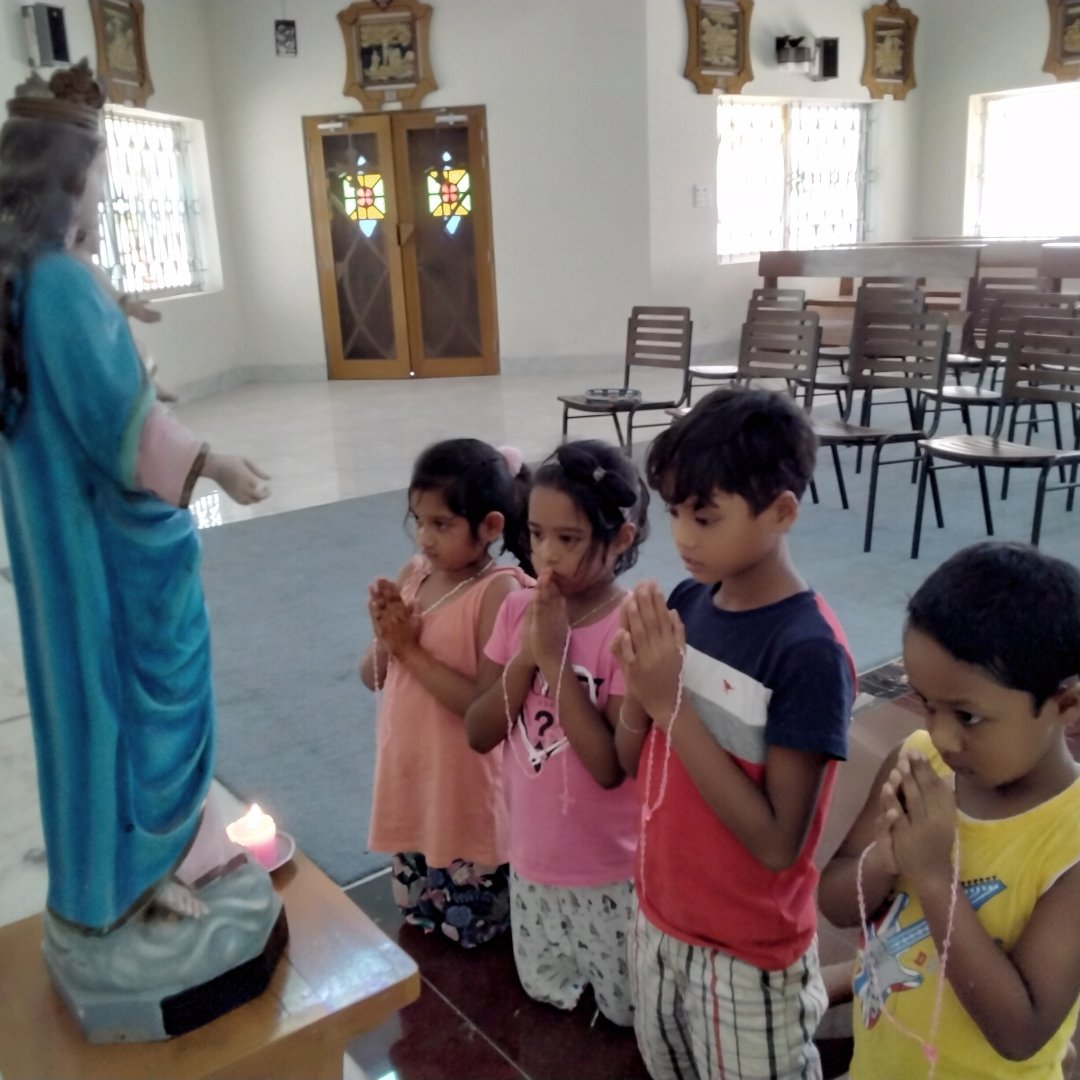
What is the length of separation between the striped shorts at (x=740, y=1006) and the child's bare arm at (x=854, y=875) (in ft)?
0.48

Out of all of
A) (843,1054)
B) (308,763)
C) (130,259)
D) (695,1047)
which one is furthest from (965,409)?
(130,259)

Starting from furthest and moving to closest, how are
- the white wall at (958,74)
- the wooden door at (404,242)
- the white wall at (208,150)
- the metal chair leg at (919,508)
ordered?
the white wall at (958,74)
the wooden door at (404,242)
the white wall at (208,150)
the metal chair leg at (919,508)

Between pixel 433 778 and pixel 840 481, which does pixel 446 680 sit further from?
pixel 840 481

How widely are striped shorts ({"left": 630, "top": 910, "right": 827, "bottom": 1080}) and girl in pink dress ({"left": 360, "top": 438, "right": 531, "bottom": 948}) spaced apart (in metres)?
0.47

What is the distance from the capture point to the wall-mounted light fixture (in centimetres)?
818

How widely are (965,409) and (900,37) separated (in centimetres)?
548

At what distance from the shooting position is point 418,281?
26.9 ft

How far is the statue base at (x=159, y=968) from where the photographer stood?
108cm

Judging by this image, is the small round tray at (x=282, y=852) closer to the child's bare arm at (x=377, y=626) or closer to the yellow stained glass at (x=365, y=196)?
the child's bare arm at (x=377, y=626)

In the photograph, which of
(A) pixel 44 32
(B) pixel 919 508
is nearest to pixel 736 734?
(B) pixel 919 508

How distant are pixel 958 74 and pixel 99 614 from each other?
32.4ft

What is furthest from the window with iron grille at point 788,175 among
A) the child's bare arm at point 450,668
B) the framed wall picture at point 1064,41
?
the child's bare arm at point 450,668

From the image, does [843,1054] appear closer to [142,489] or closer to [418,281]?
[142,489]

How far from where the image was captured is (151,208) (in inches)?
290
